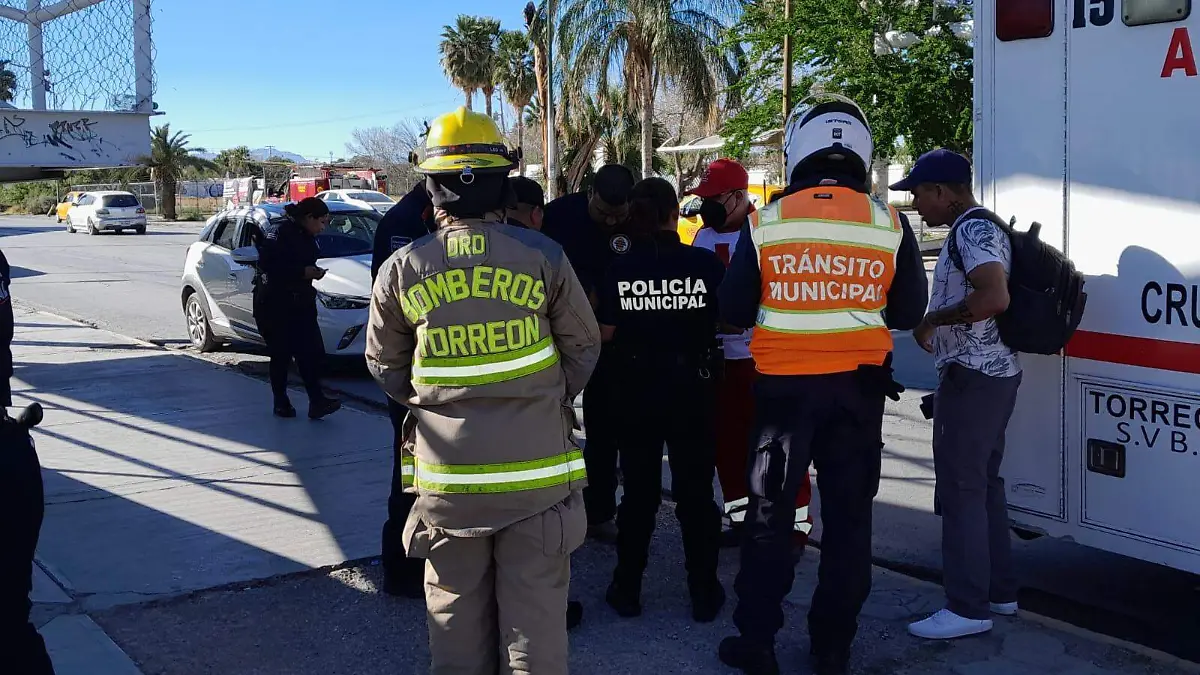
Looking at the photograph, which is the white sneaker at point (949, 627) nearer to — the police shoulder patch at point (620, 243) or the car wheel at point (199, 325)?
the police shoulder patch at point (620, 243)

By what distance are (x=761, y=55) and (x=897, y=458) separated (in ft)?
69.5

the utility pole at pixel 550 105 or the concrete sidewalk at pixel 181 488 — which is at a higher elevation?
the utility pole at pixel 550 105

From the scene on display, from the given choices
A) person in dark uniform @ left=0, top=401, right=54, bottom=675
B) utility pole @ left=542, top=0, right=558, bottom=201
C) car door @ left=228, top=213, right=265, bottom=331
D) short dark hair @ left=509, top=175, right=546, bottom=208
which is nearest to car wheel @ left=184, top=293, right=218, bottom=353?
car door @ left=228, top=213, right=265, bottom=331

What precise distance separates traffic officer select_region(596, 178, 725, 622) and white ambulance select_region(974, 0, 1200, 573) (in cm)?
123

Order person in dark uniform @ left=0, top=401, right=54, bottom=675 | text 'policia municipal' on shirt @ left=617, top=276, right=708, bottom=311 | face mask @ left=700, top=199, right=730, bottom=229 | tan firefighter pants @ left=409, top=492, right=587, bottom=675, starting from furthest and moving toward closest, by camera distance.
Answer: face mask @ left=700, top=199, right=730, bottom=229 < text 'policia municipal' on shirt @ left=617, top=276, right=708, bottom=311 < tan firefighter pants @ left=409, top=492, right=587, bottom=675 < person in dark uniform @ left=0, top=401, right=54, bottom=675

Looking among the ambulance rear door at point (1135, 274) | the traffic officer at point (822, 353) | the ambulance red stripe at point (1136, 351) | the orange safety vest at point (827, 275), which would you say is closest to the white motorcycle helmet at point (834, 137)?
the traffic officer at point (822, 353)

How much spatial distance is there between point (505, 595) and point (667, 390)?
1451 mm

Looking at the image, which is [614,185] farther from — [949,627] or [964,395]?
[949,627]

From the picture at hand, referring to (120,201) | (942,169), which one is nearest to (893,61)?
(942,169)

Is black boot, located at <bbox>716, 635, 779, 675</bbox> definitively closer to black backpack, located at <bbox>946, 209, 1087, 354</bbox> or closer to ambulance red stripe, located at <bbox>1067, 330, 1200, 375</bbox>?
black backpack, located at <bbox>946, 209, 1087, 354</bbox>

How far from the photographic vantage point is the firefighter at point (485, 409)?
10.1 feet

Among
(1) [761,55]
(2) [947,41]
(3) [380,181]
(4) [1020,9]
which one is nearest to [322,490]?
(4) [1020,9]

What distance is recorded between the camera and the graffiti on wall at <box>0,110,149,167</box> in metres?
6.66

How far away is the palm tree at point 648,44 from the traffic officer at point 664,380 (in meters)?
28.7
